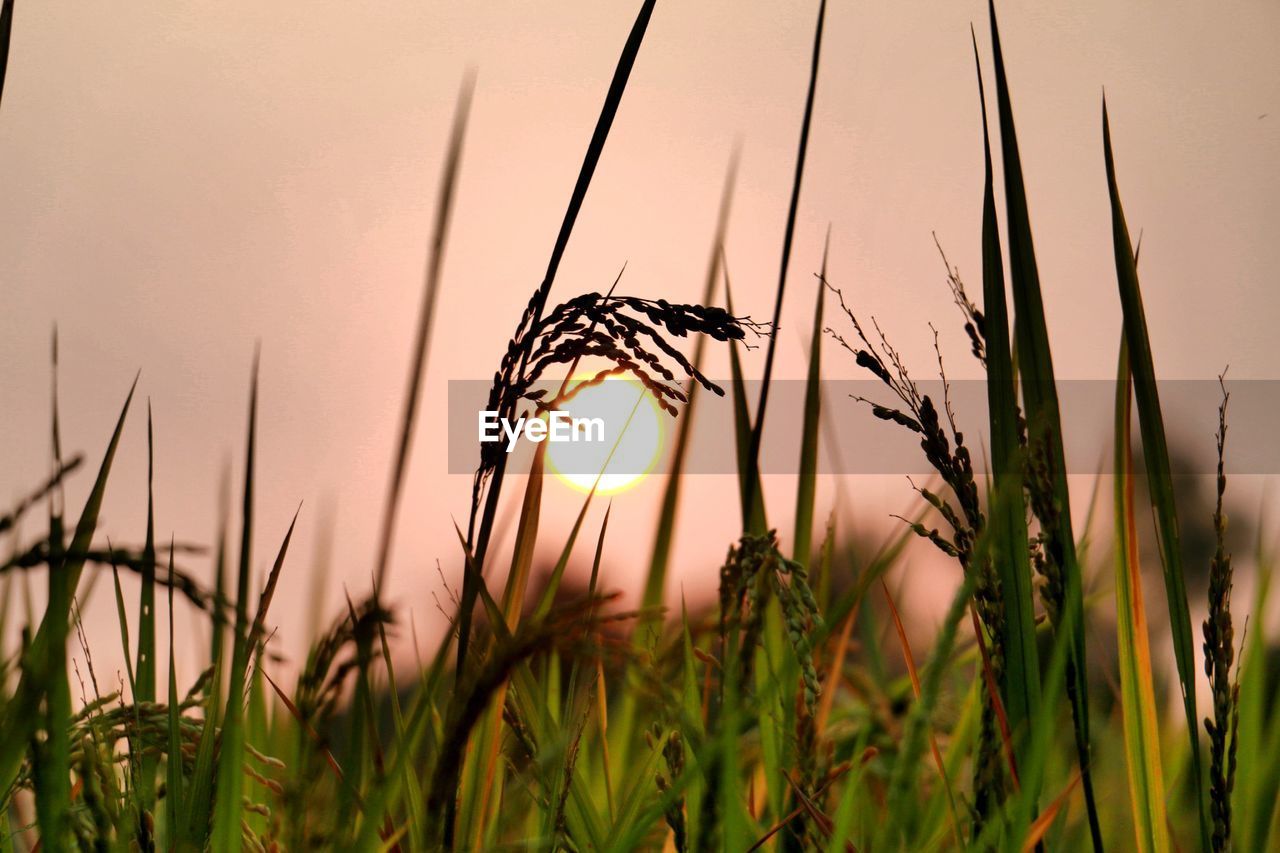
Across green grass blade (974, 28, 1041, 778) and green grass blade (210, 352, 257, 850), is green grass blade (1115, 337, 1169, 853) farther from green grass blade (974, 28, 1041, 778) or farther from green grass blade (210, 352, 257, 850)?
green grass blade (210, 352, 257, 850)

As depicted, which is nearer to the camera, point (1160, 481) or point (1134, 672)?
point (1160, 481)

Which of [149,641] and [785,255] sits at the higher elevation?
[785,255]

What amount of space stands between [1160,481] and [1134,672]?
240 millimetres

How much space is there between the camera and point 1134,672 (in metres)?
0.96

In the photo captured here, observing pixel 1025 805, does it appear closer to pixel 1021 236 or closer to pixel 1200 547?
pixel 1021 236

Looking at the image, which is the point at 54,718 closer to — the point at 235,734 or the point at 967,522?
the point at 235,734

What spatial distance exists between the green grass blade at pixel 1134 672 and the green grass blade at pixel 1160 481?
6cm

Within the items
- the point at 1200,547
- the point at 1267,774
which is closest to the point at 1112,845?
the point at 1267,774

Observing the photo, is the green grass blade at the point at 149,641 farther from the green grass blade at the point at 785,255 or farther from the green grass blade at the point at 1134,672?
the green grass blade at the point at 1134,672

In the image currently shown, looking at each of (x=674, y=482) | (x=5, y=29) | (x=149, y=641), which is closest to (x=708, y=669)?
(x=674, y=482)

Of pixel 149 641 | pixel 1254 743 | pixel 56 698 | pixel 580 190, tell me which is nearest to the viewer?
pixel 56 698

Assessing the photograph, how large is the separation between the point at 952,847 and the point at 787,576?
0.98 metres

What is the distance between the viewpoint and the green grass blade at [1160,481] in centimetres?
84

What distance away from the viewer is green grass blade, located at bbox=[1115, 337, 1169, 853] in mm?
919
